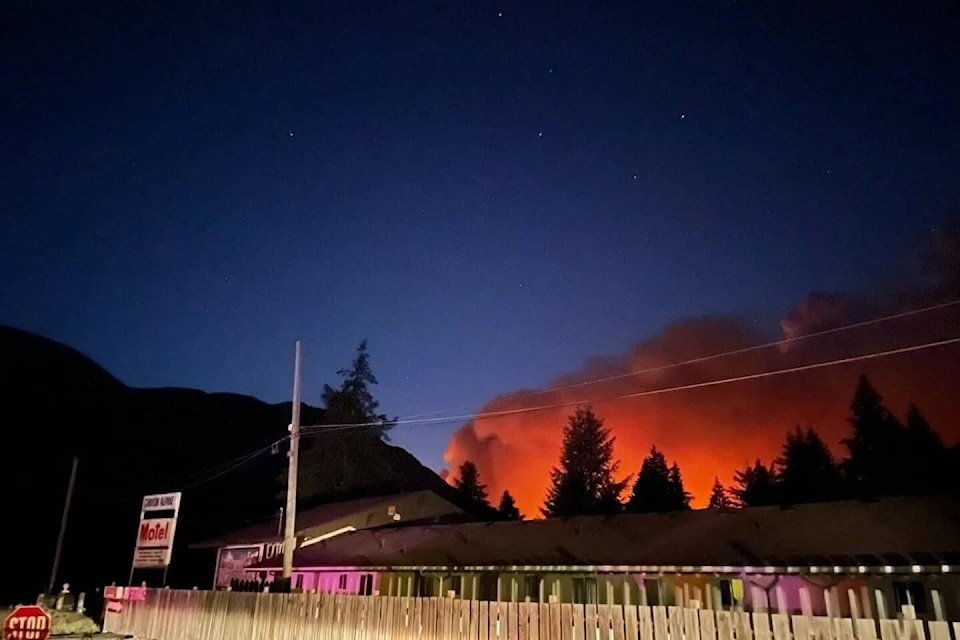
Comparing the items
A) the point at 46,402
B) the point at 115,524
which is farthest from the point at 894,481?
the point at 46,402

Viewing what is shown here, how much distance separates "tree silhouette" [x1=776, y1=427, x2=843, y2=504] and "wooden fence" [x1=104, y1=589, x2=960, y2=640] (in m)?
42.8

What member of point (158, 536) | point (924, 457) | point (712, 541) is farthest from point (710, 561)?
point (924, 457)

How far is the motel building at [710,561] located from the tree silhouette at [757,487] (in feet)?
116

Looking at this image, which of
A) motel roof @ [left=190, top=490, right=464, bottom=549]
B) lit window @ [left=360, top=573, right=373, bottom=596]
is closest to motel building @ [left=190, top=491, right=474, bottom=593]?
motel roof @ [left=190, top=490, right=464, bottom=549]

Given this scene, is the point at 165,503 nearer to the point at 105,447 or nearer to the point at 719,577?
the point at 719,577

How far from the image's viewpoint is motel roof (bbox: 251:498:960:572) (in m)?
17.0

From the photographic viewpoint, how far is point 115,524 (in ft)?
207

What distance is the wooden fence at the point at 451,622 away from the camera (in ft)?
28.7

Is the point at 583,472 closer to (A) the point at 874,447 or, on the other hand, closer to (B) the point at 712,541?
(A) the point at 874,447

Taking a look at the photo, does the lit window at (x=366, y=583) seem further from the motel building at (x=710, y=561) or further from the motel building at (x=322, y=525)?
the motel building at (x=322, y=525)

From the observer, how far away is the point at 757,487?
59969 mm

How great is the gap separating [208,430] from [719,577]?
126 m

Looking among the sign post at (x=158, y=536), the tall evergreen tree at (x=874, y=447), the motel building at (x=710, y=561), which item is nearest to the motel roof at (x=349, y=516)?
the motel building at (x=710, y=561)

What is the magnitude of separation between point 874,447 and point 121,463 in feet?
297
